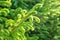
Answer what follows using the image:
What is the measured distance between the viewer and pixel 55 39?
441 cm

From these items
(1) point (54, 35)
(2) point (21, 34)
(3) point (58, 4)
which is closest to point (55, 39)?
(1) point (54, 35)

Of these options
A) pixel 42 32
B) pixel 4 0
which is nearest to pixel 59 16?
pixel 42 32

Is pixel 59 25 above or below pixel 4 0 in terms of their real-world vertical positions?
below

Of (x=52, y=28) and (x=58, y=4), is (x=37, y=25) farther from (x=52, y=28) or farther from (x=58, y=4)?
(x=58, y=4)

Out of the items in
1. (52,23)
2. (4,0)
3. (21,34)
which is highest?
(4,0)

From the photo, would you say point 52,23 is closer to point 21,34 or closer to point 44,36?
point 44,36

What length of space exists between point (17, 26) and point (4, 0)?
0.58m

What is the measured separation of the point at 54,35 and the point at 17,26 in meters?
2.32

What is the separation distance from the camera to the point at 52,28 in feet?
15.5

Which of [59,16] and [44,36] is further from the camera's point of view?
[59,16]

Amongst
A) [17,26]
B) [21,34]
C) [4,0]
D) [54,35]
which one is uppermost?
[4,0]

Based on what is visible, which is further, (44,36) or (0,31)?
(44,36)

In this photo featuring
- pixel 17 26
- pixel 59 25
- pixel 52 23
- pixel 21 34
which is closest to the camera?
pixel 17 26

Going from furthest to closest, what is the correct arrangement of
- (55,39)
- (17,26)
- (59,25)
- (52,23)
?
(59,25)
(52,23)
(55,39)
(17,26)
